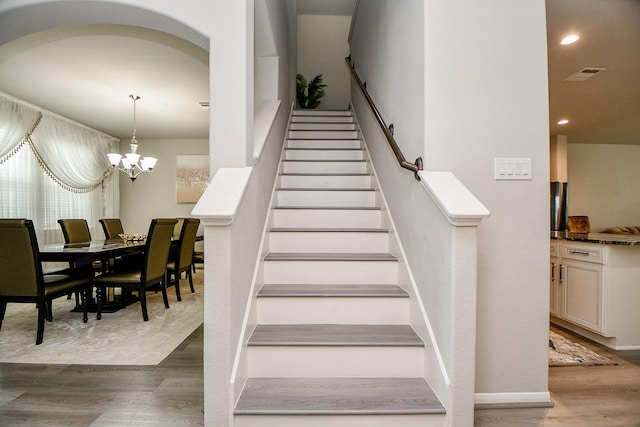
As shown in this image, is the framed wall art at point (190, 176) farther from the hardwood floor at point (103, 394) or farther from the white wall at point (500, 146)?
the white wall at point (500, 146)

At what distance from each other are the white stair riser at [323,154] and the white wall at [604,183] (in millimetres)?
6085

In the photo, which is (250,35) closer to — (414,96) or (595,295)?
(414,96)

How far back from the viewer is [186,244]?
14.8 ft

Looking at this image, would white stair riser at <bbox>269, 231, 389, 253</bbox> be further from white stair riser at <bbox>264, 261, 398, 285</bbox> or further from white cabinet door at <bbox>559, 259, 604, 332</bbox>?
white cabinet door at <bbox>559, 259, 604, 332</bbox>

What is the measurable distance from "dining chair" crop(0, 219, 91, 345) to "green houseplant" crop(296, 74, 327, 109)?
4379 millimetres

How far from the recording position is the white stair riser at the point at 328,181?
3.44 metres

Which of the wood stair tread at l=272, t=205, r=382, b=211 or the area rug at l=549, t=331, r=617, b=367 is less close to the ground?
the wood stair tread at l=272, t=205, r=382, b=211

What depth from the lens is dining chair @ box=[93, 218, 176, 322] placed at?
11.5 feet

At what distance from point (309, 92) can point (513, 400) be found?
5.61 m

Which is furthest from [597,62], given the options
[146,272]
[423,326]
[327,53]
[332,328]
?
[146,272]

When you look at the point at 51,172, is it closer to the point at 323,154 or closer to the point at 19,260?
the point at 19,260

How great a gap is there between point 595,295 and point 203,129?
6.25 m

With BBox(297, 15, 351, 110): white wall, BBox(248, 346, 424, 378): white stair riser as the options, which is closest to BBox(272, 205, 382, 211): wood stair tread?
BBox(248, 346, 424, 378): white stair riser

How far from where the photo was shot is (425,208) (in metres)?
1.93
